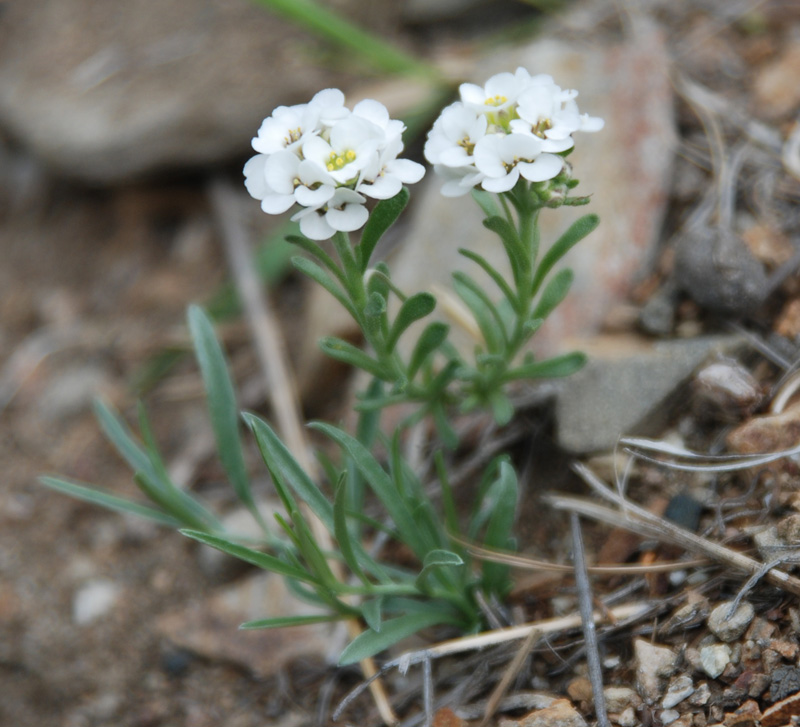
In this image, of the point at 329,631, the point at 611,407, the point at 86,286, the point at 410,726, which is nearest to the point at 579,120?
the point at 611,407

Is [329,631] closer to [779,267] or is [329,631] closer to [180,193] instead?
[779,267]

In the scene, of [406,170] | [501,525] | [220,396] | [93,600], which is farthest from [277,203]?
[93,600]

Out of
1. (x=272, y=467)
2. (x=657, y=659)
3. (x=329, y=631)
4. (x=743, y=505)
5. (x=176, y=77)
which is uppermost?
(x=176, y=77)


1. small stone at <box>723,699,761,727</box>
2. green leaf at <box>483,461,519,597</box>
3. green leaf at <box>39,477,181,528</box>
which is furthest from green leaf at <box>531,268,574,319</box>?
green leaf at <box>39,477,181,528</box>

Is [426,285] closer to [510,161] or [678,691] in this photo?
[510,161]

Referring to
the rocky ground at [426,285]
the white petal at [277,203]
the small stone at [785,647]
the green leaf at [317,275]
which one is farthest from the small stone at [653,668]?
the white petal at [277,203]

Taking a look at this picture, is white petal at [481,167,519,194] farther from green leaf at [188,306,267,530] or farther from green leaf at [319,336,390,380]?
green leaf at [188,306,267,530]

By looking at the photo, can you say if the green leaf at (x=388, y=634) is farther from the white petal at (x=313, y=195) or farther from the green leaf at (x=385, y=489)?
the white petal at (x=313, y=195)
